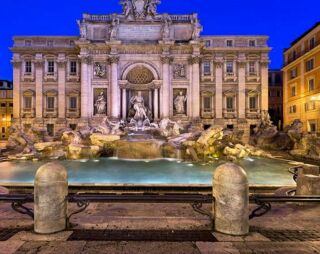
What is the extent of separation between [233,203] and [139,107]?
967 inches

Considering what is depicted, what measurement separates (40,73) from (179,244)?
32.3 metres

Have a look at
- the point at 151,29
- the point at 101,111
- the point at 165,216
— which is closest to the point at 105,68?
the point at 101,111

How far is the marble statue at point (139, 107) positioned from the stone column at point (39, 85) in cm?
1144

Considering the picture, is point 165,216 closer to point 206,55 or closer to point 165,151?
point 165,151

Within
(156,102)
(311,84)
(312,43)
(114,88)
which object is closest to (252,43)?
(312,43)

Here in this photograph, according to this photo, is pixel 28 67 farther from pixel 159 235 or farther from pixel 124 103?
pixel 159 235

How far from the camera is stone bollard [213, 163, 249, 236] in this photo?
3996 millimetres

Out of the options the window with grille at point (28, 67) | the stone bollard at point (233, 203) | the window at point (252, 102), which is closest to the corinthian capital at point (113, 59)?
the window with grille at point (28, 67)

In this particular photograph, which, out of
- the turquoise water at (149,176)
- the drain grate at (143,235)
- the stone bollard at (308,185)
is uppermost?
the stone bollard at (308,185)

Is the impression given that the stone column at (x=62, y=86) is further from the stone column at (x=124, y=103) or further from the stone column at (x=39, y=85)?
the stone column at (x=124, y=103)

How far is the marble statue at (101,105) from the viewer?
97.6ft

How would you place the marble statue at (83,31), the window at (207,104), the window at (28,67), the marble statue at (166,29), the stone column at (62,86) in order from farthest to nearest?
the window at (207,104), the window at (28,67), the stone column at (62,86), the marble statue at (83,31), the marble statue at (166,29)

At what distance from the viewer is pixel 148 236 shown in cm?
394

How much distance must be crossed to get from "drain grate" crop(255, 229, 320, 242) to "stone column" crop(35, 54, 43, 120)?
31.5 metres
